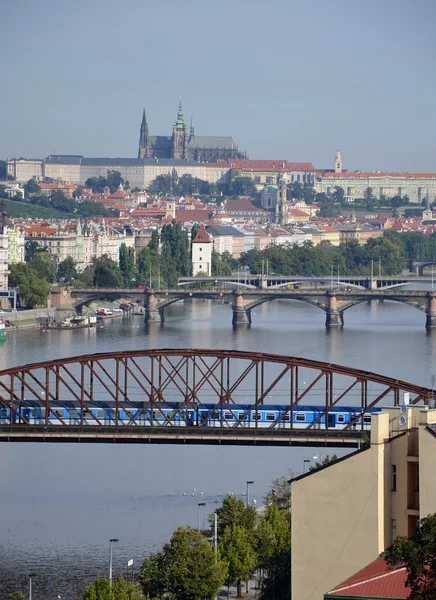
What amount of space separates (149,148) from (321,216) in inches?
1015

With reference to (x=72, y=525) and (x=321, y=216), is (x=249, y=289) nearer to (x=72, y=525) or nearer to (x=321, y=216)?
(x=72, y=525)

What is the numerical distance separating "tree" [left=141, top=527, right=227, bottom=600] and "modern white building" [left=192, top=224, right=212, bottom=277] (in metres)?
42.9

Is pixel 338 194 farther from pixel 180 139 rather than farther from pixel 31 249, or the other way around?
pixel 31 249

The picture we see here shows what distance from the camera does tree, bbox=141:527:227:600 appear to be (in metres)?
12.9

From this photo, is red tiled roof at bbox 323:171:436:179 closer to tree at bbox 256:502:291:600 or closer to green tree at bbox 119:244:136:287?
green tree at bbox 119:244:136:287

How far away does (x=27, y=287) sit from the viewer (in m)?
43.3

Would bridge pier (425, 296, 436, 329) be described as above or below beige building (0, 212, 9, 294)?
below

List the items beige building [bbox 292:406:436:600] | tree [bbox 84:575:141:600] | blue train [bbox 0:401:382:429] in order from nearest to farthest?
beige building [bbox 292:406:436:600], tree [bbox 84:575:141:600], blue train [bbox 0:401:382:429]

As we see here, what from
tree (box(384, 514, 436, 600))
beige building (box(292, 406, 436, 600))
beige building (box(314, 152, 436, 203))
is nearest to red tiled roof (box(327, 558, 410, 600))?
tree (box(384, 514, 436, 600))

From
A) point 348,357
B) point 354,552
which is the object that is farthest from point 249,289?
point 354,552

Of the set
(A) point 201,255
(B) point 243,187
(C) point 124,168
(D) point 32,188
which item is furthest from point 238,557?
(C) point 124,168

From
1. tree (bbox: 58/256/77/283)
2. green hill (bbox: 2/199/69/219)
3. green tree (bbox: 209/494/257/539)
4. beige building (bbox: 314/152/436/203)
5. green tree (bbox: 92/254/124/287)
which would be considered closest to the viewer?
green tree (bbox: 209/494/257/539)

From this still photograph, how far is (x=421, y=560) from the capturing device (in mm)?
7723

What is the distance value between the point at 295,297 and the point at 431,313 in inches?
134
